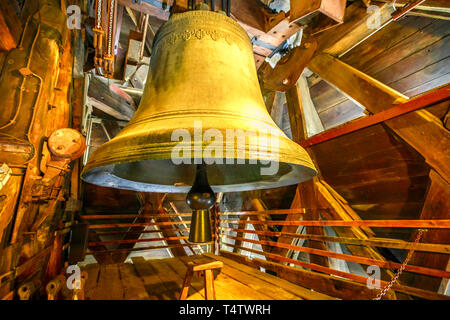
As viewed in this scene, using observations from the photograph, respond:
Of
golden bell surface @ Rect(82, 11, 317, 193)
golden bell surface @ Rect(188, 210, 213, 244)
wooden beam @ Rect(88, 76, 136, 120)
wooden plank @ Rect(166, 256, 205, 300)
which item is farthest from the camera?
wooden beam @ Rect(88, 76, 136, 120)

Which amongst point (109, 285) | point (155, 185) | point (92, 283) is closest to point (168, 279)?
point (109, 285)

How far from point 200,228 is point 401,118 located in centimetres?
230

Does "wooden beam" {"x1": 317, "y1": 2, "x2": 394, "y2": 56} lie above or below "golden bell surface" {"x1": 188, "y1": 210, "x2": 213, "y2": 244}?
above

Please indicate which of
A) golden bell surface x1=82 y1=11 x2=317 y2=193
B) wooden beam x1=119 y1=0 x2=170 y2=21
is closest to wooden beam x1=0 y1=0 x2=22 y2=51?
wooden beam x1=119 y1=0 x2=170 y2=21

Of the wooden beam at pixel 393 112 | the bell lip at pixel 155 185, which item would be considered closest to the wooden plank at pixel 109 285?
the bell lip at pixel 155 185

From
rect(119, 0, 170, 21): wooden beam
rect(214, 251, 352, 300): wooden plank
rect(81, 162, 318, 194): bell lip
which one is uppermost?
rect(119, 0, 170, 21): wooden beam

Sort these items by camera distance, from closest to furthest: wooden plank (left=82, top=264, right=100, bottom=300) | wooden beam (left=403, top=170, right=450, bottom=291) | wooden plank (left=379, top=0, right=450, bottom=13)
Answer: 1. wooden beam (left=403, top=170, right=450, bottom=291)
2. wooden plank (left=379, top=0, right=450, bottom=13)
3. wooden plank (left=82, top=264, right=100, bottom=300)

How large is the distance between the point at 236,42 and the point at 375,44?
8.35 feet

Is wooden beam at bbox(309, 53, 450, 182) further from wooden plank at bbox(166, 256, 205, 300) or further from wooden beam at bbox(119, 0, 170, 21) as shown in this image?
wooden plank at bbox(166, 256, 205, 300)

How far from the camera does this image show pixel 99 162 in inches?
37.5

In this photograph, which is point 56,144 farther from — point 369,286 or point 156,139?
point 369,286

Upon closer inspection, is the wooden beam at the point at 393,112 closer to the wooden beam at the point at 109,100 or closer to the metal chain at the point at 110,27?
the metal chain at the point at 110,27

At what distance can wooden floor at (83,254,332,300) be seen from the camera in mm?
2078

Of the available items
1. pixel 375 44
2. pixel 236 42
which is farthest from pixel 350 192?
pixel 236 42
